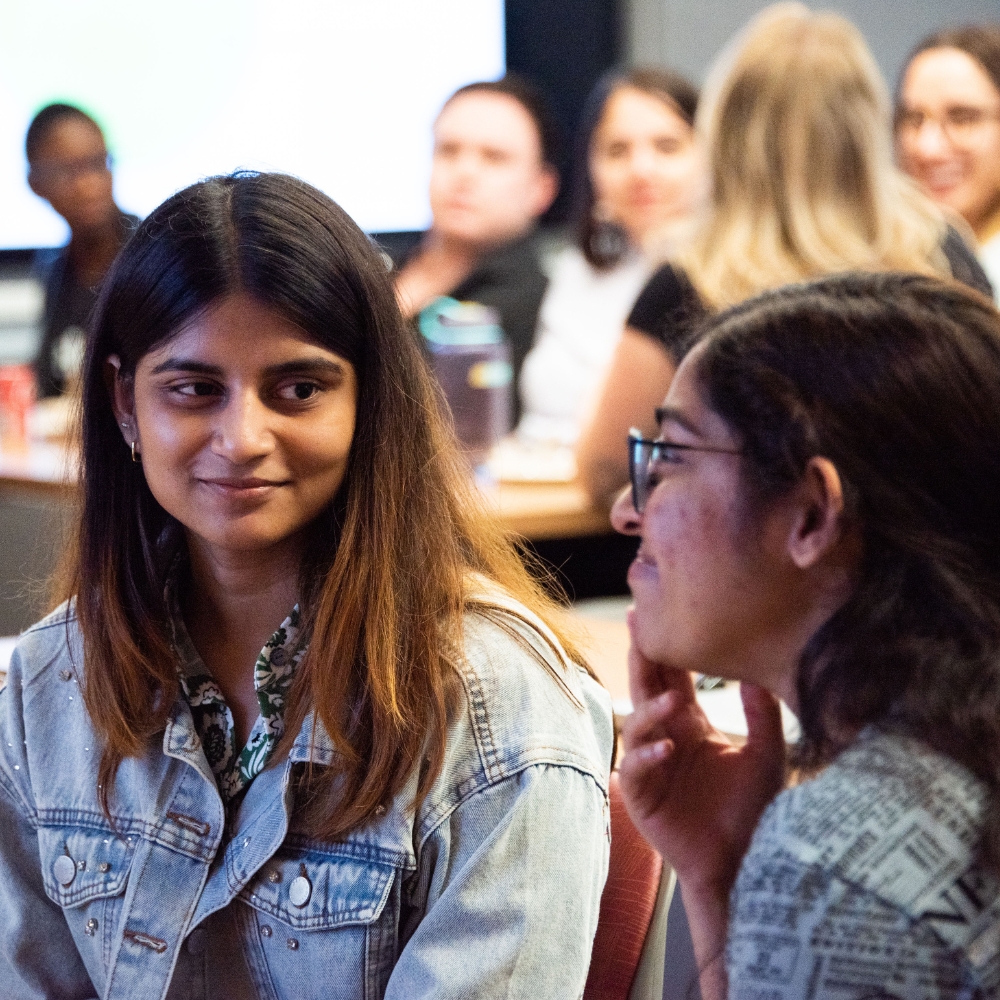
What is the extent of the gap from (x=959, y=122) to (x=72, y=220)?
2355 mm

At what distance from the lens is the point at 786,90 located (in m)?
2.38

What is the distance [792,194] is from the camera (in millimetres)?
2340

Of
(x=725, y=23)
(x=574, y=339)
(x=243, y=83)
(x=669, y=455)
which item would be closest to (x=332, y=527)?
(x=669, y=455)

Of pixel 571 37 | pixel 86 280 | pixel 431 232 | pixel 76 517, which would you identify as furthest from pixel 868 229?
pixel 571 37

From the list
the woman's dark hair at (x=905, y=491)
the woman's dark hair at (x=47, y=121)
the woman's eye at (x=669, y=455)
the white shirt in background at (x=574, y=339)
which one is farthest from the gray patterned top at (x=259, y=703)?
the woman's dark hair at (x=47, y=121)

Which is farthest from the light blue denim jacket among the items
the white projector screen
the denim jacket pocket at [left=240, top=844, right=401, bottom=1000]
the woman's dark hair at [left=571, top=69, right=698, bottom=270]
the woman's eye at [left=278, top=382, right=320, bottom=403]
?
the white projector screen

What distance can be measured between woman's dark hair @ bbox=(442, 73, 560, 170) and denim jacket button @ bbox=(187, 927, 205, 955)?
9.66ft

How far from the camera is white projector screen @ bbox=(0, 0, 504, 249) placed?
5160 mm

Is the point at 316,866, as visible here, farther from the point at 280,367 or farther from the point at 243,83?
the point at 243,83

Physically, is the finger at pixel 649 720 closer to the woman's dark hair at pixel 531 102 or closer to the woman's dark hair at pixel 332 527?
the woman's dark hair at pixel 332 527

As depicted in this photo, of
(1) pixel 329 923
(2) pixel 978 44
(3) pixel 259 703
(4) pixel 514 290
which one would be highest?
(2) pixel 978 44

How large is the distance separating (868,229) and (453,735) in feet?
4.84

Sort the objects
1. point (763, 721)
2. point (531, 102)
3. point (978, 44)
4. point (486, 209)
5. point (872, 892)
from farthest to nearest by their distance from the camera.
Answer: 1. point (531, 102)
2. point (486, 209)
3. point (978, 44)
4. point (763, 721)
5. point (872, 892)

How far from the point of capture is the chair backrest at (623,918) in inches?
48.7
